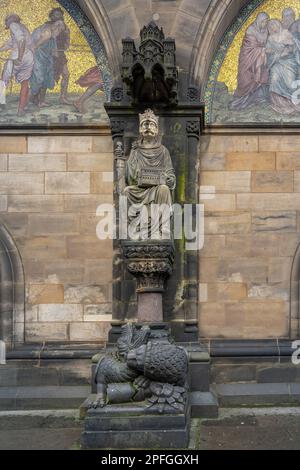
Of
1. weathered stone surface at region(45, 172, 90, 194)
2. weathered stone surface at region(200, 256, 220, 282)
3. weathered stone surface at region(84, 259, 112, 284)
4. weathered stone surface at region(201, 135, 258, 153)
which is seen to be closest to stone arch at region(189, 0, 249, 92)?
weathered stone surface at region(201, 135, 258, 153)

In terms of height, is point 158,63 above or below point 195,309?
above

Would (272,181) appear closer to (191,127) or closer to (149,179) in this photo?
(191,127)

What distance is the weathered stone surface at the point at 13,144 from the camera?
7.67m

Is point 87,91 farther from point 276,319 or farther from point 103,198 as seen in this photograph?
point 276,319

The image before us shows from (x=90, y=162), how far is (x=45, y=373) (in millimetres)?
2939

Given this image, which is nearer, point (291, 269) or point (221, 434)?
point (221, 434)

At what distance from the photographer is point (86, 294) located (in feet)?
24.7

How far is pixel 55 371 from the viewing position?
728 centimetres

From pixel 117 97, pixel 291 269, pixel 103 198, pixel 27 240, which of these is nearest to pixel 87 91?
pixel 117 97

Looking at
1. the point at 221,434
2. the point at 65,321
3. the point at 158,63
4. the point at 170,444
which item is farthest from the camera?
the point at 65,321

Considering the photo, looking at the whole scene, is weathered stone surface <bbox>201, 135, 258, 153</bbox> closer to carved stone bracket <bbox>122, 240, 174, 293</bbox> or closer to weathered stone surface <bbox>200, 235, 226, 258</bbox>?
weathered stone surface <bbox>200, 235, 226, 258</bbox>

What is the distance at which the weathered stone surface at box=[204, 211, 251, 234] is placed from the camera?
7.52 m

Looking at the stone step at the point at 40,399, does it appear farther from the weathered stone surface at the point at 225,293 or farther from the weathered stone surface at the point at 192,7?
the weathered stone surface at the point at 192,7

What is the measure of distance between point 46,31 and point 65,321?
4.19 m
